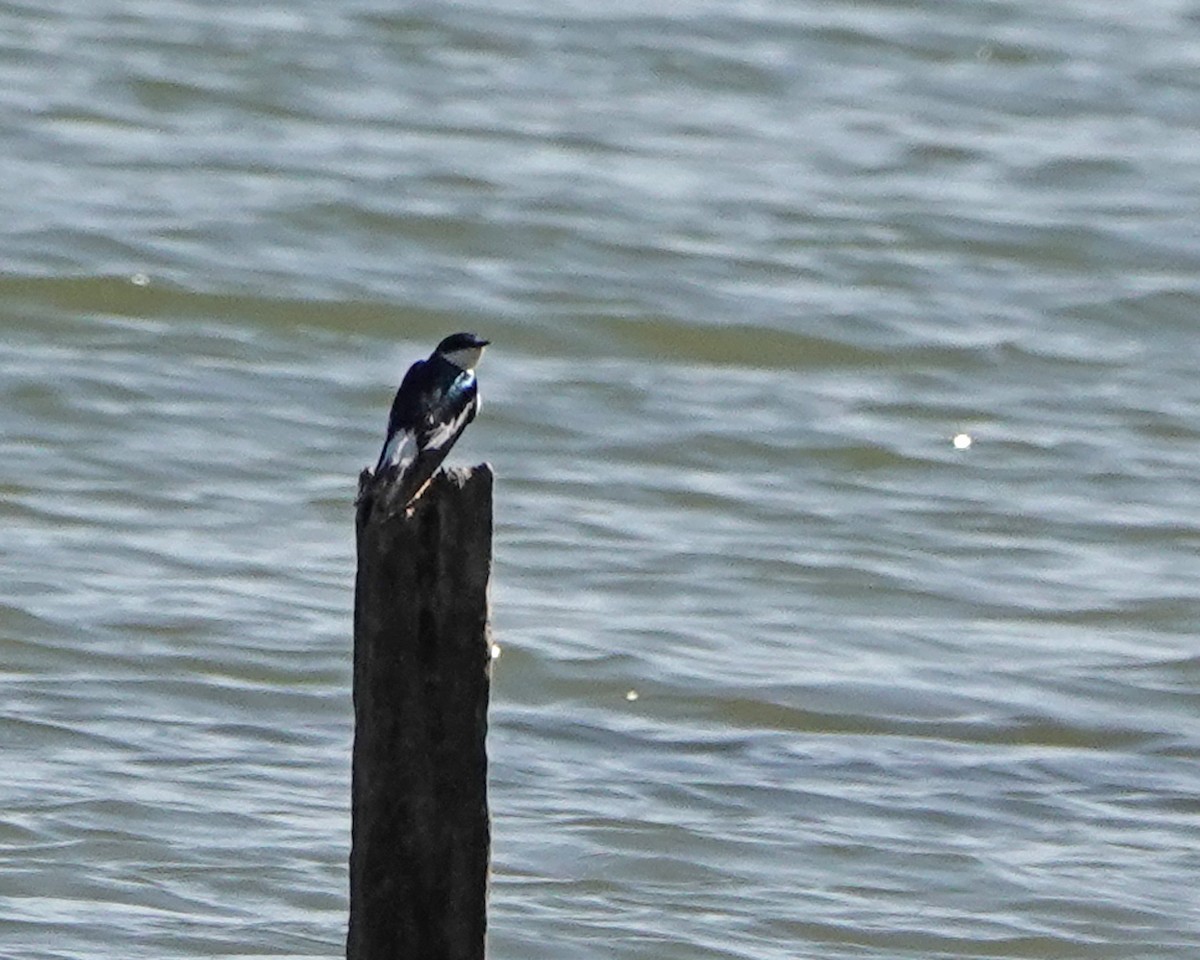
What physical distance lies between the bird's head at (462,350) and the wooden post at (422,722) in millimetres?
780

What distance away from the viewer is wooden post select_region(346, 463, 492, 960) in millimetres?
4820

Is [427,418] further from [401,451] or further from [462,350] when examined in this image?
[462,350]

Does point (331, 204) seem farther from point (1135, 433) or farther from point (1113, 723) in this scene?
point (1113, 723)

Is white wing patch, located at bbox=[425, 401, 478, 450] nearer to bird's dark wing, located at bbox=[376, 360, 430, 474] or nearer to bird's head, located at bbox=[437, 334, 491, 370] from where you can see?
bird's dark wing, located at bbox=[376, 360, 430, 474]

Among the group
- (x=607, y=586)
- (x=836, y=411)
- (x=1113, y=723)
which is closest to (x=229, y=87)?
(x=836, y=411)

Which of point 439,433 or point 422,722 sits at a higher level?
point 439,433

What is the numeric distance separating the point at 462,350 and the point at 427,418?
0.77m

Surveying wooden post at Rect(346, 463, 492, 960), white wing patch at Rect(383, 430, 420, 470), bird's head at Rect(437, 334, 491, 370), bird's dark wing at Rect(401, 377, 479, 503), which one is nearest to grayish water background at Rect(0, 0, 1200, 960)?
bird's head at Rect(437, 334, 491, 370)

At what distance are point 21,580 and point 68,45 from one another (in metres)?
8.29

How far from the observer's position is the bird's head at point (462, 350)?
5.71m

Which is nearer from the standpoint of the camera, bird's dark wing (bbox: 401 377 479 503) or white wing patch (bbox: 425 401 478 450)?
bird's dark wing (bbox: 401 377 479 503)

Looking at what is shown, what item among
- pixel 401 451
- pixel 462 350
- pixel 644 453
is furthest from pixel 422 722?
pixel 644 453

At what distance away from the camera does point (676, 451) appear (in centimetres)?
1133

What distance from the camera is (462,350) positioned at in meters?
5.86
